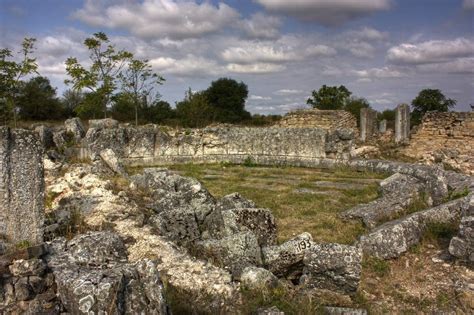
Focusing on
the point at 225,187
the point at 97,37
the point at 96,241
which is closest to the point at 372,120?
the point at 97,37

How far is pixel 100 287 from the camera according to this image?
3.55 meters

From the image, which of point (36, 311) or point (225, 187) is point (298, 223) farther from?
point (36, 311)

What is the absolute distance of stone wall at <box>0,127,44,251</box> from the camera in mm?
5457

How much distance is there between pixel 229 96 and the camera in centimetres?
5434

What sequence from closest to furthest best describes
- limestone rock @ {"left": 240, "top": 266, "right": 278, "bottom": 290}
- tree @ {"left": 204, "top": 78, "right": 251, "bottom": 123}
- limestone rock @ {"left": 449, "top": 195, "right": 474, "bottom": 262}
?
limestone rock @ {"left": 240, "top": 266, "right": 278, "bottom": 290} < limestone rock @ {"left": 449, "top": 195, "right": 474, "bottom": 262} < tree @ {"left": 204, "top": 78, "right": 251, "bottom": 123}

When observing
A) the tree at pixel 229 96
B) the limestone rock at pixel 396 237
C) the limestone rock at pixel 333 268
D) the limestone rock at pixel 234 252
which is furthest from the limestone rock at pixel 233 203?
the tree at pixel 229 96

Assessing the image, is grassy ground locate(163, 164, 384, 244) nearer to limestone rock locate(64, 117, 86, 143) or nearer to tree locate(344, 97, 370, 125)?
limestone rock locate(64, 117, 86, 143)

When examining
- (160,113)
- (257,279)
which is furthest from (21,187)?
(160,113)

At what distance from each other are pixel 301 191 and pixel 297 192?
168mm

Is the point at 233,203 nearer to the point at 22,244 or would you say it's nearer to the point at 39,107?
the point at 22,244

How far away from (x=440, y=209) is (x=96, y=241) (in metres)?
5.57

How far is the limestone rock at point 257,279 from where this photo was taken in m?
4.93

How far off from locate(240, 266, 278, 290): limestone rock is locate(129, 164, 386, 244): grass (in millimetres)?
2244

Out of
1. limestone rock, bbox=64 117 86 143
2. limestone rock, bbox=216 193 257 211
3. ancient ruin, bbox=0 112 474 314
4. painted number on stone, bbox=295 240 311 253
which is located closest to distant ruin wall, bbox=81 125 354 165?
limestone rock, bbox=64 117 86 143
